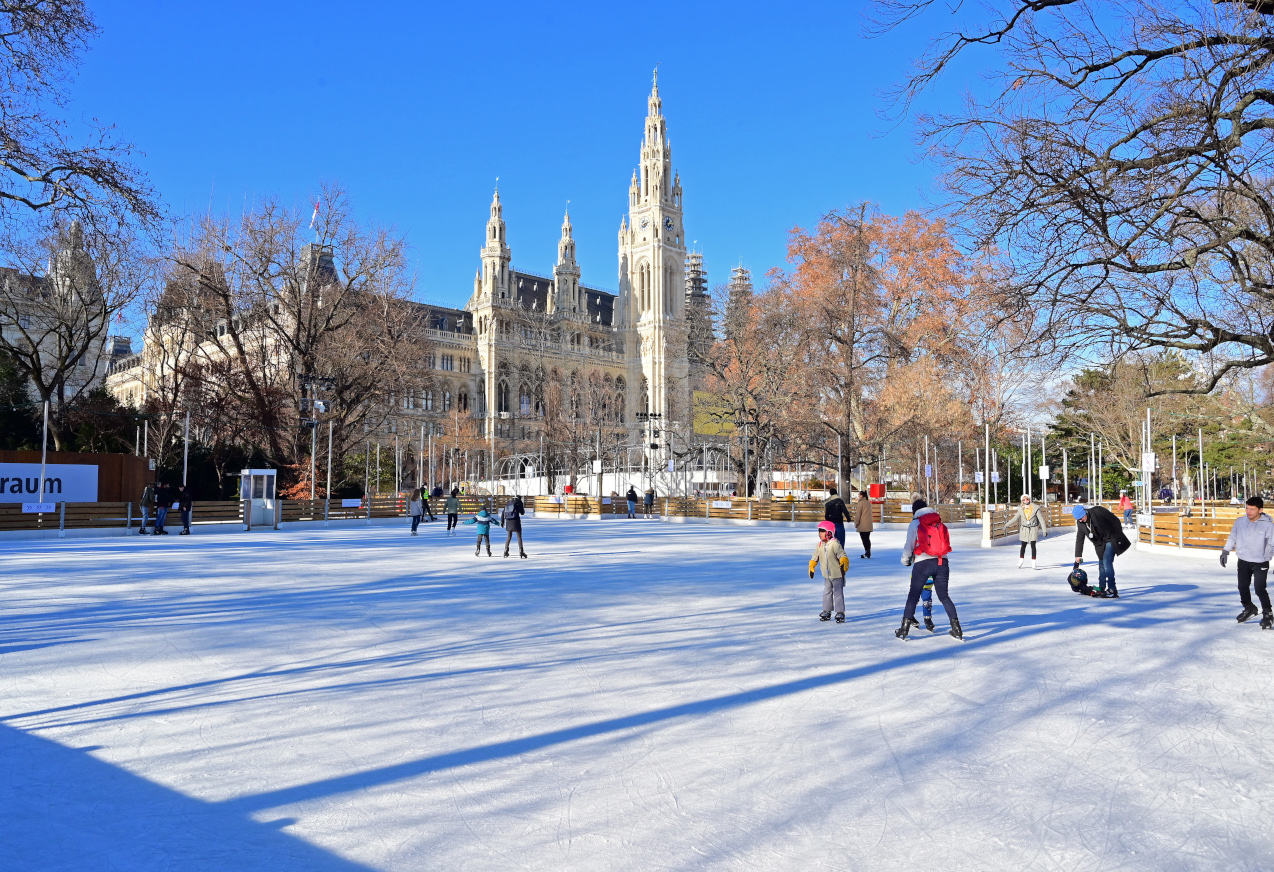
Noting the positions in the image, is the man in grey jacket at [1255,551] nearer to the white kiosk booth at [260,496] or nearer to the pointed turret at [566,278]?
the white kiosk booth at [260,496]

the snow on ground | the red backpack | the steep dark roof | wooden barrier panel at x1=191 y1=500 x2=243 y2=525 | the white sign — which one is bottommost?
the snow on ground

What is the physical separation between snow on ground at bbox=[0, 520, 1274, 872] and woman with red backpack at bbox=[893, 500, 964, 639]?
12.5 inches

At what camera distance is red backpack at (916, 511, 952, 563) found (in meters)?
8.09

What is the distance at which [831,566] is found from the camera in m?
8.95

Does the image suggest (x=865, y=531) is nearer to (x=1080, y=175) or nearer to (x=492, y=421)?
(x=1080, y=175)

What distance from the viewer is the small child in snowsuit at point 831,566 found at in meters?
8.90

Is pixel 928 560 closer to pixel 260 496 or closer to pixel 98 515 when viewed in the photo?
pixel 98 515

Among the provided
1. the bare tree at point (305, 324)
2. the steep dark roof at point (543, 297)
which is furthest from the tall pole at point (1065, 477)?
the steep dark roof at point (543, 297)

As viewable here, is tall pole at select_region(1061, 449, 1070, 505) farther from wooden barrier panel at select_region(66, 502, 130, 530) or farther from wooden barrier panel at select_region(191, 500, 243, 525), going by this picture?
wooden barrier panel at select_region(66, 502, 130, 530)

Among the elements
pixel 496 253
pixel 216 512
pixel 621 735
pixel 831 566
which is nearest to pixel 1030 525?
pixel 831 566

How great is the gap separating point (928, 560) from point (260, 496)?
2412 centimetres

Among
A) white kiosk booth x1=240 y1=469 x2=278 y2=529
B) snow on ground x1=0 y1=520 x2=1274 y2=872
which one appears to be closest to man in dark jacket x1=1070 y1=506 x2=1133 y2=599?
snow on ground x1=0 y1=520 x2=1274 y2=872

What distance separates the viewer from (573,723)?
537 cm

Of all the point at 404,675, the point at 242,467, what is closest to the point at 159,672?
the point at 404,675
